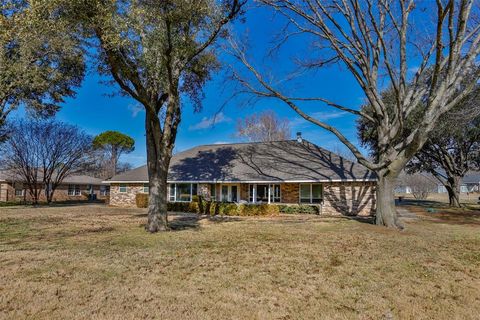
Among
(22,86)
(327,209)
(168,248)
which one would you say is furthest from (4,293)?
(327,209)

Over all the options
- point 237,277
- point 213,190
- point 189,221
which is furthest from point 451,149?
point 237,277

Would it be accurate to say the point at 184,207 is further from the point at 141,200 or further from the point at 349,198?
the point at 349,198

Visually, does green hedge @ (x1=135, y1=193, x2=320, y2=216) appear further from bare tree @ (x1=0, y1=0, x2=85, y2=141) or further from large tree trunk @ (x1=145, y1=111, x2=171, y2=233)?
bare tree @ (x1=0, y1=0, x2=85, y2=141)

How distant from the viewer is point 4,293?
4840mm

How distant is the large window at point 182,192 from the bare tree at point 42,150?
11585 mm

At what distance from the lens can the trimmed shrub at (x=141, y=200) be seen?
24.4m

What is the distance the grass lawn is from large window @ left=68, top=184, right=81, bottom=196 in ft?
109

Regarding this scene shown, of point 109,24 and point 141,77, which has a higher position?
point 109,24

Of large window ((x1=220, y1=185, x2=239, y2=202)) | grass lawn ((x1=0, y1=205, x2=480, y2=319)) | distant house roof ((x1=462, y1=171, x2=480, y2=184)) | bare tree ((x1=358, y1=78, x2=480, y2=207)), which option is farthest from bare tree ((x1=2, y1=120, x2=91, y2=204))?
distant house roof ((x1=462, y1=171, x2=480, y2=184))

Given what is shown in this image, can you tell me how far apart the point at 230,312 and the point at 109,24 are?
8545 mm

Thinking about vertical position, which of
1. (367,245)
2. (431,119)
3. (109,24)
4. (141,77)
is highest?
(109,24)

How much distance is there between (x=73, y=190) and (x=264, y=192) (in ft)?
95.8

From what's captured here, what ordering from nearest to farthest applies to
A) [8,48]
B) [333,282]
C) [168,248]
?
[333,282], [168,248], [8,48]

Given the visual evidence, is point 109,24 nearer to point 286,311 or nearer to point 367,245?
point 286,311
